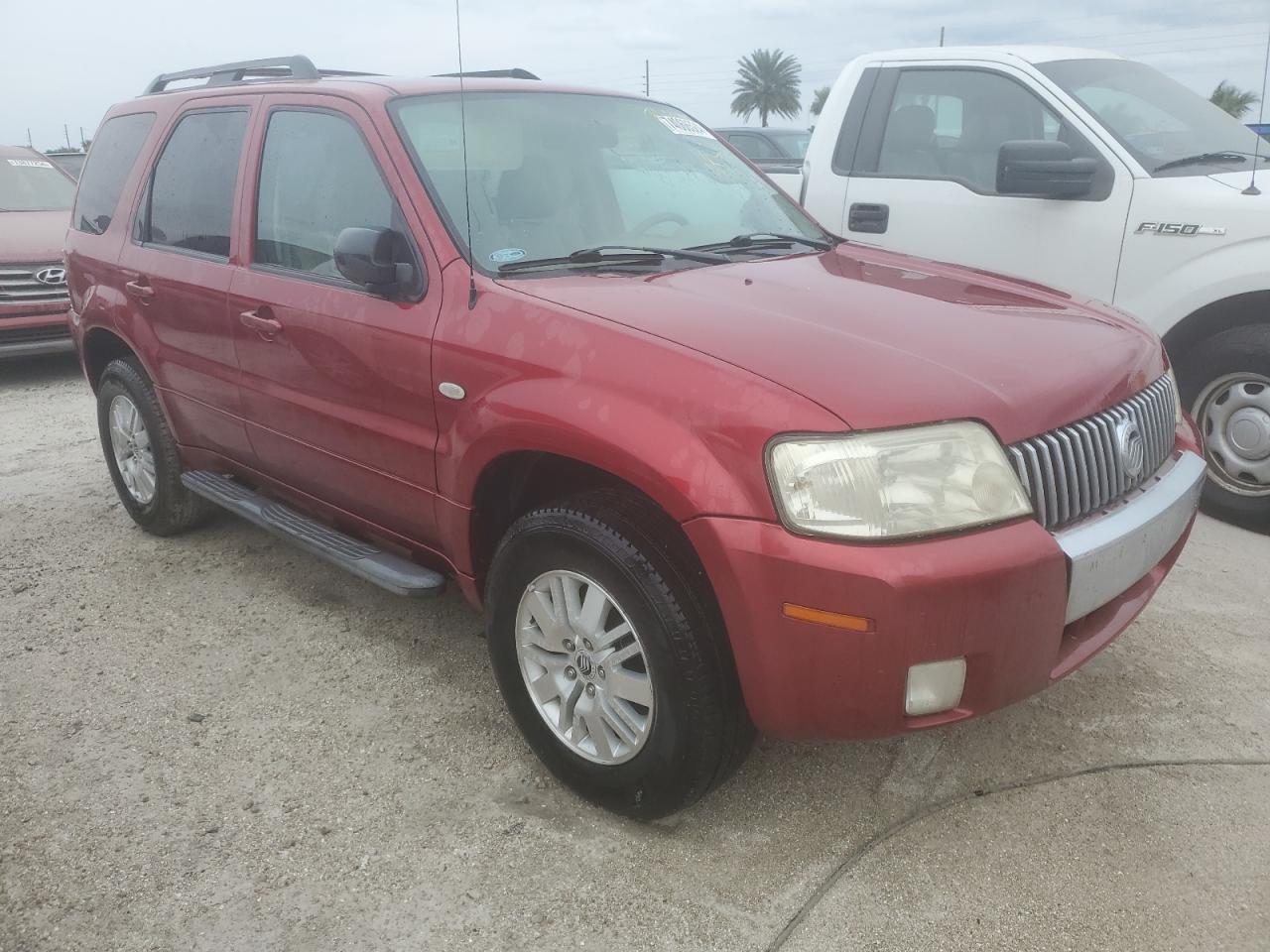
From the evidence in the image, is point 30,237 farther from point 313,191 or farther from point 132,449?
point 313,191

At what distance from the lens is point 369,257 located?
2.67 meters

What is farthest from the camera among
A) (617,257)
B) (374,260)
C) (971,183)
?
(971,183)

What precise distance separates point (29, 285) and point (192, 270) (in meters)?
5.35

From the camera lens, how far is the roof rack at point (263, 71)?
3.83 meters

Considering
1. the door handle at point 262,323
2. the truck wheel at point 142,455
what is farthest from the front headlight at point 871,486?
the truck wheel at point 142,455

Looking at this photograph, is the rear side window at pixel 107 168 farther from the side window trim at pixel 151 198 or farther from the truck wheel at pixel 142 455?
the truck wheel at pixel 142 455

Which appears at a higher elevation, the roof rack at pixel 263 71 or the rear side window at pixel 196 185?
the roof rack at pixel 263 71

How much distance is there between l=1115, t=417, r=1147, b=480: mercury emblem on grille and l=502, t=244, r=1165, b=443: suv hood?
7 cm

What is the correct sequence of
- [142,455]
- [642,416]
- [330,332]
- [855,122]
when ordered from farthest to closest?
[855,122] < [142,455] < [330,332] < [642,416]

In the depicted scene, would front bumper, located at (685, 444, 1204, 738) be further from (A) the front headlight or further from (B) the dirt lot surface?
(B) the dirt lot surface

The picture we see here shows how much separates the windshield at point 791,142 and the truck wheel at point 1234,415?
7597mm

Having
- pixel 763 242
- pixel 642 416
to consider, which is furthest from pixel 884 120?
pixel 642 416

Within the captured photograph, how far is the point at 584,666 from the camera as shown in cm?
247

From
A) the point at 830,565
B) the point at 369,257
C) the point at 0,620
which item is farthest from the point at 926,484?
the point at 0,620
